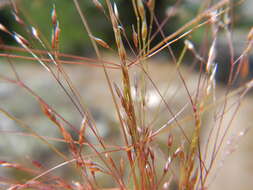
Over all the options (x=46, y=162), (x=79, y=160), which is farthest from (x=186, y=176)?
(x=46, y=162)

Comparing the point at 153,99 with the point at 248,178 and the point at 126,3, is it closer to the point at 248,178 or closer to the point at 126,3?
the point at 248,178

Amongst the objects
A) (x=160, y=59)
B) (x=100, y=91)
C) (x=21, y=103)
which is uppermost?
(x=160, y=59)

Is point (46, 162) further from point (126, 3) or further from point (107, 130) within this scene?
point (126, 3)

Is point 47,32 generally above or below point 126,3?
below

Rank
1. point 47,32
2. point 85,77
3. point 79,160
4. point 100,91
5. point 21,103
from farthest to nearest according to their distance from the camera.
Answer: point 47,32, point 85,77, point 100,91, point 21,103, point 79,160

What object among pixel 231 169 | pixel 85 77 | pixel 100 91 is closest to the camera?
pixel 231 169

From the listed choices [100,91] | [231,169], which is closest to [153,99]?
[231,169]

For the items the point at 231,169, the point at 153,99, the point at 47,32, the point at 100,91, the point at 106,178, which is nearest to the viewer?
the point at 106,178

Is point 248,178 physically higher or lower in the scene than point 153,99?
lower

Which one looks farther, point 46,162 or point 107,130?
point 107,130
